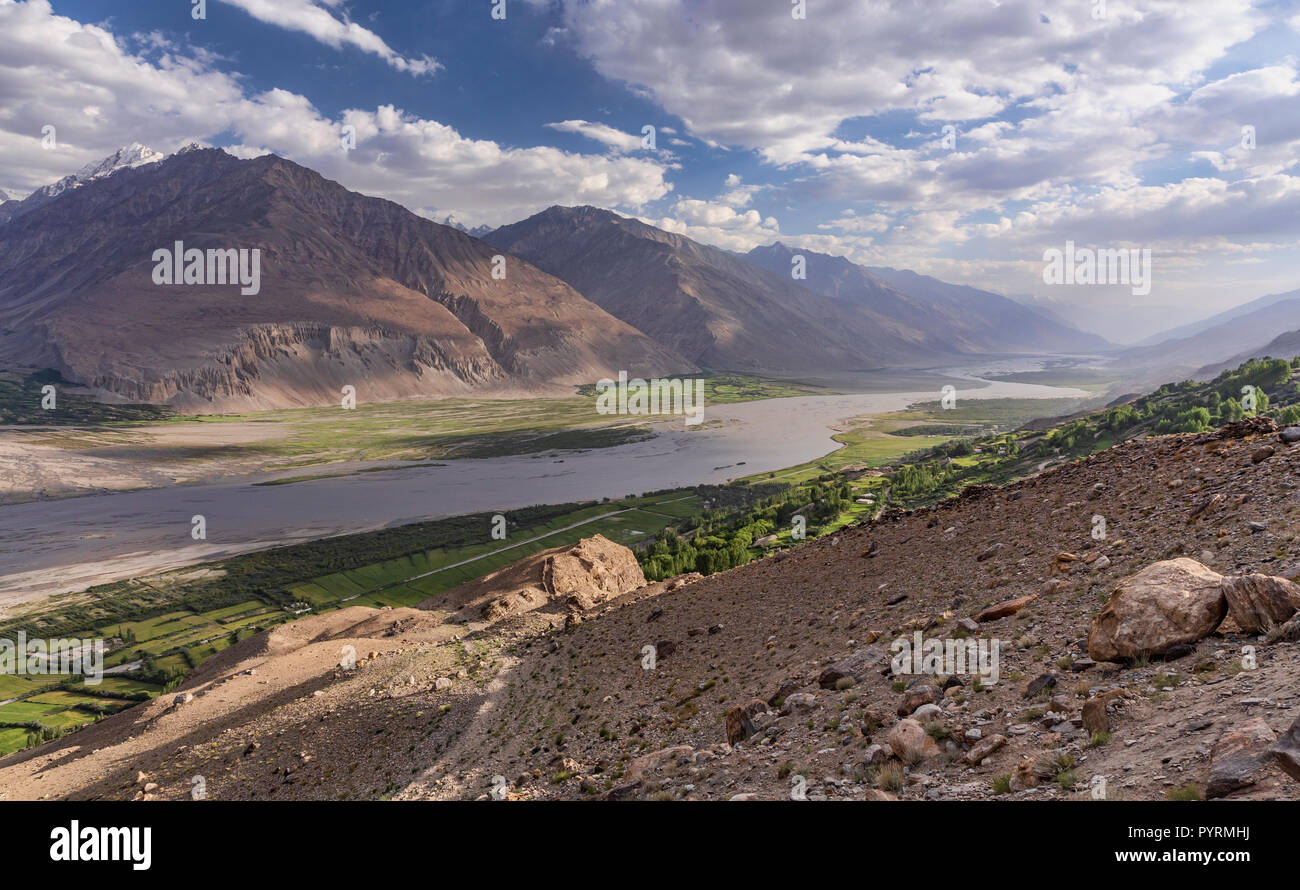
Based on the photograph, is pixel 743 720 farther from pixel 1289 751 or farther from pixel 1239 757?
pixel 1289 751

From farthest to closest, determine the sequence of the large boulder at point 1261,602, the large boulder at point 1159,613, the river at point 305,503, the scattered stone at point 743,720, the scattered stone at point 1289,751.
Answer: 1. the river at point 305,503
2. the scattered stone at point 743,720
3. the large boulder at point 1159,613
4. the large boulder at point 1261,602
5. the scattered stone at point 1289,751

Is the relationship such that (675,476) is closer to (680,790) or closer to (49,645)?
(49,645)

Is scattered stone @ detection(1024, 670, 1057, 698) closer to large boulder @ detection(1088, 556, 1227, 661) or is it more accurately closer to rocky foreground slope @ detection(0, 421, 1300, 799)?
rocky foreground slope @ detection(0, 421, 1300, 799)

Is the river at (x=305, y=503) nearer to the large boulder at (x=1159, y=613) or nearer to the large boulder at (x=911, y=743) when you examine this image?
the large boulder at (x=911, y=743)

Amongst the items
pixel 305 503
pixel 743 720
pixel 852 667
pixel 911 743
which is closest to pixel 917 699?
pixel 911 743

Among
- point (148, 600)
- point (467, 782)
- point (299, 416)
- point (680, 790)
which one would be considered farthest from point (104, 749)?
point (299, 416)

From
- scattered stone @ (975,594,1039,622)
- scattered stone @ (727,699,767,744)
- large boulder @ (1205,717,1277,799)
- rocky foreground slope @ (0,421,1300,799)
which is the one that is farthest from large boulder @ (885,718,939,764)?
scattered stone @ (975,594,1039,622)

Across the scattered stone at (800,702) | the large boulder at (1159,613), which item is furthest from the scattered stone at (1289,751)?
the scattered stone at (800,702)
